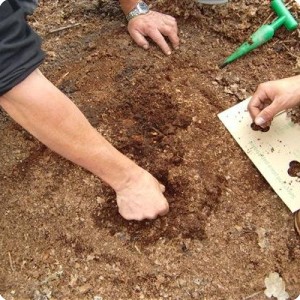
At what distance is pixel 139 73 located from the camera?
75.0 inches

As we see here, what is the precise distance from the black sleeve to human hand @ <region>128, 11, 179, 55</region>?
0.76 metres

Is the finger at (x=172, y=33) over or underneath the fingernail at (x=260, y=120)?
over

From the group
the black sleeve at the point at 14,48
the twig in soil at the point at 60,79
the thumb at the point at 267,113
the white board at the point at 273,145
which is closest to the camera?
the black sleeve at the point at 14,48

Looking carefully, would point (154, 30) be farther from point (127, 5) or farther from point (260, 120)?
point (260, 120)

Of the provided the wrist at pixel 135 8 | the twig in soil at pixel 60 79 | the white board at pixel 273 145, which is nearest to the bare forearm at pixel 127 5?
the wrist at pixel 135 8

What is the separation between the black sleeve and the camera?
120 centimetres

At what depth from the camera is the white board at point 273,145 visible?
1.68m

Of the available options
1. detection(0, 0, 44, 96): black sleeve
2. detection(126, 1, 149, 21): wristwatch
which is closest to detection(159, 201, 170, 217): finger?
detection(0, 0, 44, 96): black sleeve

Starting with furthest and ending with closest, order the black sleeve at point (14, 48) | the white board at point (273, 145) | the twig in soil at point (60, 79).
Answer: the twig in soil at point (60, 79)
the white board at point (273, 145)
the black sleeve at point (14, 48)

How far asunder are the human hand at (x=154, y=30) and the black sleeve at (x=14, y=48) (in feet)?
2.50

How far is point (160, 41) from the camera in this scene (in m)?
1.94

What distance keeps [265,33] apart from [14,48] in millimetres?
1100

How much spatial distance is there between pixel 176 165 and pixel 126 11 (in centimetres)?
74

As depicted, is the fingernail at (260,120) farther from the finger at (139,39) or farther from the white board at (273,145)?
the finger at (139,39)
